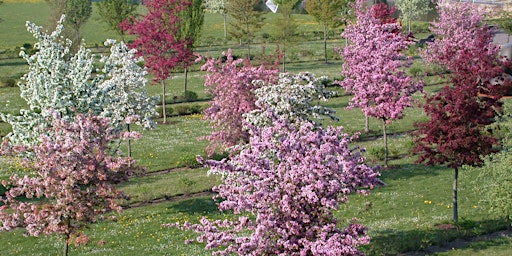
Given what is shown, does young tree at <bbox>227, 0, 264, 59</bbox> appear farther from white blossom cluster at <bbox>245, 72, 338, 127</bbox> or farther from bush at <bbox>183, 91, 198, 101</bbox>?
white blossom cluster at <bbox>245, 72, 338, 127</bbox>

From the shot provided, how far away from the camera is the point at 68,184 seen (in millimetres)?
18156

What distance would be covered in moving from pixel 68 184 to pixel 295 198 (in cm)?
627

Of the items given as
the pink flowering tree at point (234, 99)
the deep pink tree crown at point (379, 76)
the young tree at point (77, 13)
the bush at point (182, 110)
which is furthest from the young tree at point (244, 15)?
the pink flowering tree at point (234, 99)

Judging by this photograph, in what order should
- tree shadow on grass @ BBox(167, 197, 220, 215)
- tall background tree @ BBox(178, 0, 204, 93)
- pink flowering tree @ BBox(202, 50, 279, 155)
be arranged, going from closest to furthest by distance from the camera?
tree shadow on grass @ BBox(167, 197, 220, 215) < pink flowering tree @ BBox(202, 50, 279, 155) < tall background tree @ BBox(178, 0, 204, 93)

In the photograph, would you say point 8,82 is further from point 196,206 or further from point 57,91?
point 57,91

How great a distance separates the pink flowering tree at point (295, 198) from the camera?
15.7m

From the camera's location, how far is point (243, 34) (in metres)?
68.0

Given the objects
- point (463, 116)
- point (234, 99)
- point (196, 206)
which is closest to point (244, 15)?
point (234, 99)

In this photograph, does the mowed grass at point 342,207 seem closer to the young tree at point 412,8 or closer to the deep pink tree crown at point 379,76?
the deep pink tree crown at point 379,76

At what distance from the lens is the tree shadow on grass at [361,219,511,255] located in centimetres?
Result: 2216

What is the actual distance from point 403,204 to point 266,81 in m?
8.08

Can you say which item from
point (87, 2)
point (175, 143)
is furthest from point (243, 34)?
point (175, 143)

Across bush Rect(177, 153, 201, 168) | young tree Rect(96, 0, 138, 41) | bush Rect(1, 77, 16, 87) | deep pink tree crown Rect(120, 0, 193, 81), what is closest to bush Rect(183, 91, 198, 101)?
deep pink tree crown Rect(120, 0, 193, 81)

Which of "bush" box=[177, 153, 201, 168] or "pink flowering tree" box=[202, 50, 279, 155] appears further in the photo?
"bush" box=[177, 153, 201, 168]
